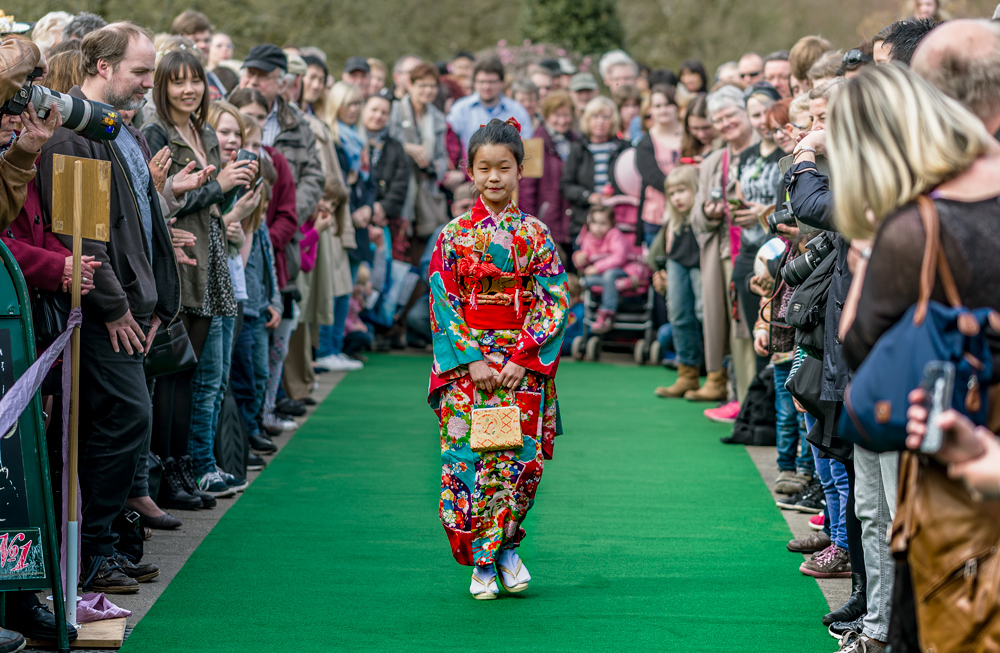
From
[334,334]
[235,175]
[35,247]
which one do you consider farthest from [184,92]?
[334,334]

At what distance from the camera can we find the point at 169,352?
16.9ft

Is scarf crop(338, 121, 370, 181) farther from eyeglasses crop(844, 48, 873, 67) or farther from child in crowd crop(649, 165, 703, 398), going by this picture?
eyeglasses crop(844, 48, 873, 67)

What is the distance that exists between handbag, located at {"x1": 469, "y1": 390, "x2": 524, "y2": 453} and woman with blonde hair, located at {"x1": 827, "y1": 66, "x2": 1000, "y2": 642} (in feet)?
7.41

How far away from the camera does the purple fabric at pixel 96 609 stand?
168 inches

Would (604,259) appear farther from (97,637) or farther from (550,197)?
(97,637)

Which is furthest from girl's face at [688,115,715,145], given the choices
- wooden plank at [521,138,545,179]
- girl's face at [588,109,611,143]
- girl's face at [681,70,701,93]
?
girl's face at [681,70,701,93]

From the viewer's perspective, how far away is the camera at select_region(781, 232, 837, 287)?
451 cm

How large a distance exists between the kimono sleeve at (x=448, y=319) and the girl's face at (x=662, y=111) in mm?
6154

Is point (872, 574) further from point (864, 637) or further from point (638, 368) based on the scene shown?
point (638, 368)

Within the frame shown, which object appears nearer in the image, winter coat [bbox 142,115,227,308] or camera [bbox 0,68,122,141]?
camera [bbox 0,68,122,141]

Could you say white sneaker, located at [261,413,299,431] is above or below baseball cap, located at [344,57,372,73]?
below

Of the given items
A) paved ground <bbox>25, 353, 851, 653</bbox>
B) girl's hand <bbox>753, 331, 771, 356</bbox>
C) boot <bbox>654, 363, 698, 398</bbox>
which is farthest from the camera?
boot <bbox>654, 363, 698, 398</bbox>

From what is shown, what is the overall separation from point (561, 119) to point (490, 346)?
7.72 meters

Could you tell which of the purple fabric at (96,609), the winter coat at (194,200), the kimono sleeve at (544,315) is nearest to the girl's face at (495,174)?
the kimono sleeve at (544,315)
